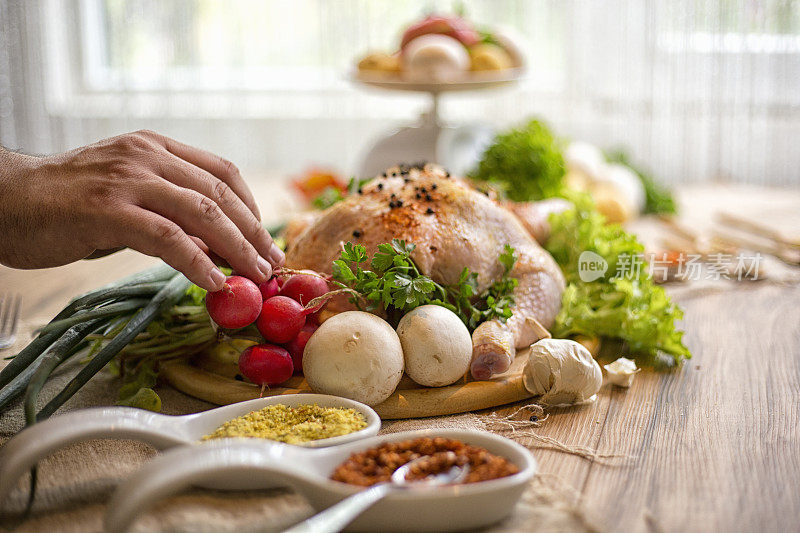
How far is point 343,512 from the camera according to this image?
2.60 feet

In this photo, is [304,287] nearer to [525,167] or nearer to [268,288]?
[268,288]

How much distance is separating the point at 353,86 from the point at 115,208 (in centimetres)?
276

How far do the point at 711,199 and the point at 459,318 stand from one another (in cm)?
188

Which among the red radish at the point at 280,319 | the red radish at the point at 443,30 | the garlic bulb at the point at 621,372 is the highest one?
the red radish at the point at 443,30

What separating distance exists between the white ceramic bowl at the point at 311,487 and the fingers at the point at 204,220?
0.39m

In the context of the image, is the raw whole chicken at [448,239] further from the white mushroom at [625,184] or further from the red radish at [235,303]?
the white mushroom at [625,184]

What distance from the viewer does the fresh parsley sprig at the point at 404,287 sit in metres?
1.25

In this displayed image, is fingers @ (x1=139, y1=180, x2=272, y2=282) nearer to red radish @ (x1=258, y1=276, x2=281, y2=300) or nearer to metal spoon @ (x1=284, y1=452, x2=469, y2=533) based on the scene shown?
red radish @ (x1=258, y1=276, x2=281, y2=300)

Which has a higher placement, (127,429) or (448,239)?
(448,239)

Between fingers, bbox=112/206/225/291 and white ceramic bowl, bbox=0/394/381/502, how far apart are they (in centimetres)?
21

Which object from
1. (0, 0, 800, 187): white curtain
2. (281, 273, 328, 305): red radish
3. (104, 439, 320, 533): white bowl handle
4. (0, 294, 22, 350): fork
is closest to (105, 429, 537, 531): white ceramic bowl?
(104, 439, 320, 533): white bowl handle

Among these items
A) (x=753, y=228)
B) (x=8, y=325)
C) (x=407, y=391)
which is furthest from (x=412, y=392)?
(x=753, y=228)

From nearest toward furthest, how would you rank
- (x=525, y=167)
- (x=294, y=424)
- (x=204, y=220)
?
(x=294, y=424) < (x=204, y=220) < (x=525, y=167)

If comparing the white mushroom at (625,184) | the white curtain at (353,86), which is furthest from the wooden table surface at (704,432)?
the white curtain at (353,86)
